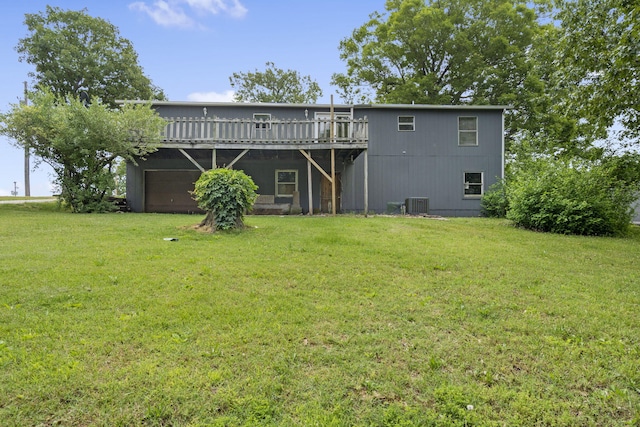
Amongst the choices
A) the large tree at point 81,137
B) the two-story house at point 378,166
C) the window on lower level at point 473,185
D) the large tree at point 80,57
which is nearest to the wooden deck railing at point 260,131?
the large tree at point 81,137

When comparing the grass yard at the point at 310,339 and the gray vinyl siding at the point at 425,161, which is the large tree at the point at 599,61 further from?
the gray vinyl siding at the point at 425,161

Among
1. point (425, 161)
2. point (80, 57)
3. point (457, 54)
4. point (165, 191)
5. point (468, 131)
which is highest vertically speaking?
point (80, 57)

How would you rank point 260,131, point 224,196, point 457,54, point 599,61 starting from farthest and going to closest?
1. point 457,54
2. point 260,131
3. point 599,61
4. point 224,196

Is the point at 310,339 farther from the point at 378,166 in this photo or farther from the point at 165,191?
the point at 165,191

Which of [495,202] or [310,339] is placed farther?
[495,202]

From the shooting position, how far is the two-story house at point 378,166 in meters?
15.0

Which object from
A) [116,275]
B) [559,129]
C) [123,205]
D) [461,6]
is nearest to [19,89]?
[123,205]

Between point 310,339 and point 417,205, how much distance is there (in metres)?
12.6

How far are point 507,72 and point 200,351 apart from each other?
978 inches

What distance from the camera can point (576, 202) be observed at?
379 inches

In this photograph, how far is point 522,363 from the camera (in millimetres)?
2711

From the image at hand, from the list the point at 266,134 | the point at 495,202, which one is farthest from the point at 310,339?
the point at 495,202

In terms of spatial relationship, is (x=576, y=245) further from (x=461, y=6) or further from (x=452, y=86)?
(x=461, y=6)

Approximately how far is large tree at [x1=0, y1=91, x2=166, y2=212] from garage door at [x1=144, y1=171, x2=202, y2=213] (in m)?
2.53
